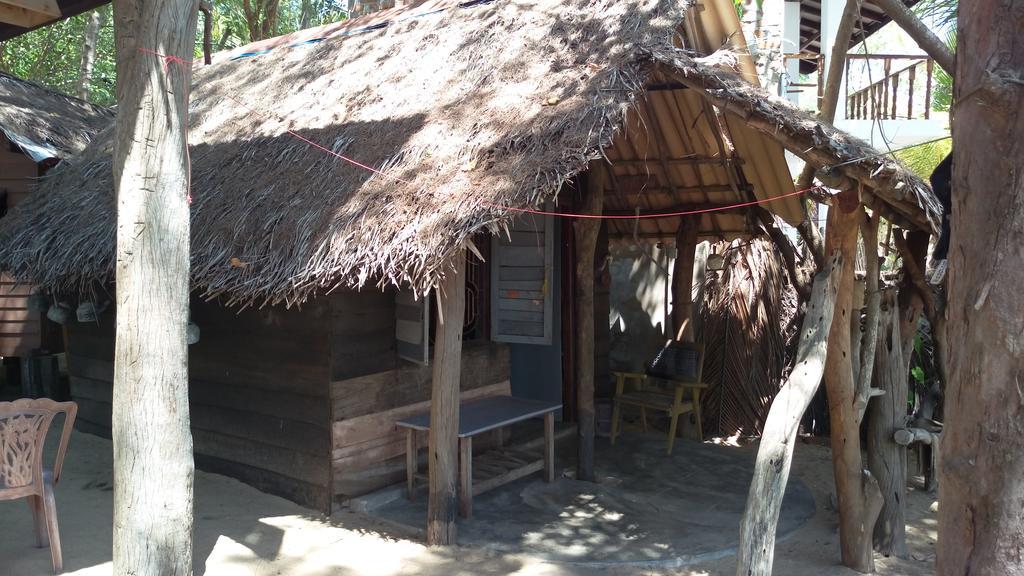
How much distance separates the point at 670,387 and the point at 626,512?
2384 mm

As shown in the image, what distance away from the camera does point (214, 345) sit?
5637 mm

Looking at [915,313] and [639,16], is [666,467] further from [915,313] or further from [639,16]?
[639,16]

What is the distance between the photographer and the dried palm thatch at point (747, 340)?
7.19 meters

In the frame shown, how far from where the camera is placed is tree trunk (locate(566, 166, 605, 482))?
17.6ft

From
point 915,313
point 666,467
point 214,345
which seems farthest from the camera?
point 666,467

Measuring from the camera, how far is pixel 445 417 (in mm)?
4340

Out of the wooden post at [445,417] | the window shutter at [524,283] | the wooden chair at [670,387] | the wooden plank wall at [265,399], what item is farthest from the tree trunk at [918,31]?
the wooden chair at [670,387]

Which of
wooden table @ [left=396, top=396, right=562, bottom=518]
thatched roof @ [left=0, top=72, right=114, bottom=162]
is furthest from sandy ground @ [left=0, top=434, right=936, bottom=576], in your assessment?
thatched roof @ [left=0, top=72, right=114, bottom=162]

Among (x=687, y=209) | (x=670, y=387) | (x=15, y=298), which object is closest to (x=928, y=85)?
(x=687, y=209)

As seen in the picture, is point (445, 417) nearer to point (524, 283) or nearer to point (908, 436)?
point (524, 283)

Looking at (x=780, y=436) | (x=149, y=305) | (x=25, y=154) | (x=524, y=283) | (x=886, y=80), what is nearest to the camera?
(x=149, y=305)

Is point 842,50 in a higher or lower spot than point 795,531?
higher

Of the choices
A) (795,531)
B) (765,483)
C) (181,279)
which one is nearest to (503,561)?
(765,483)

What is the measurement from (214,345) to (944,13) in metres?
5.36
